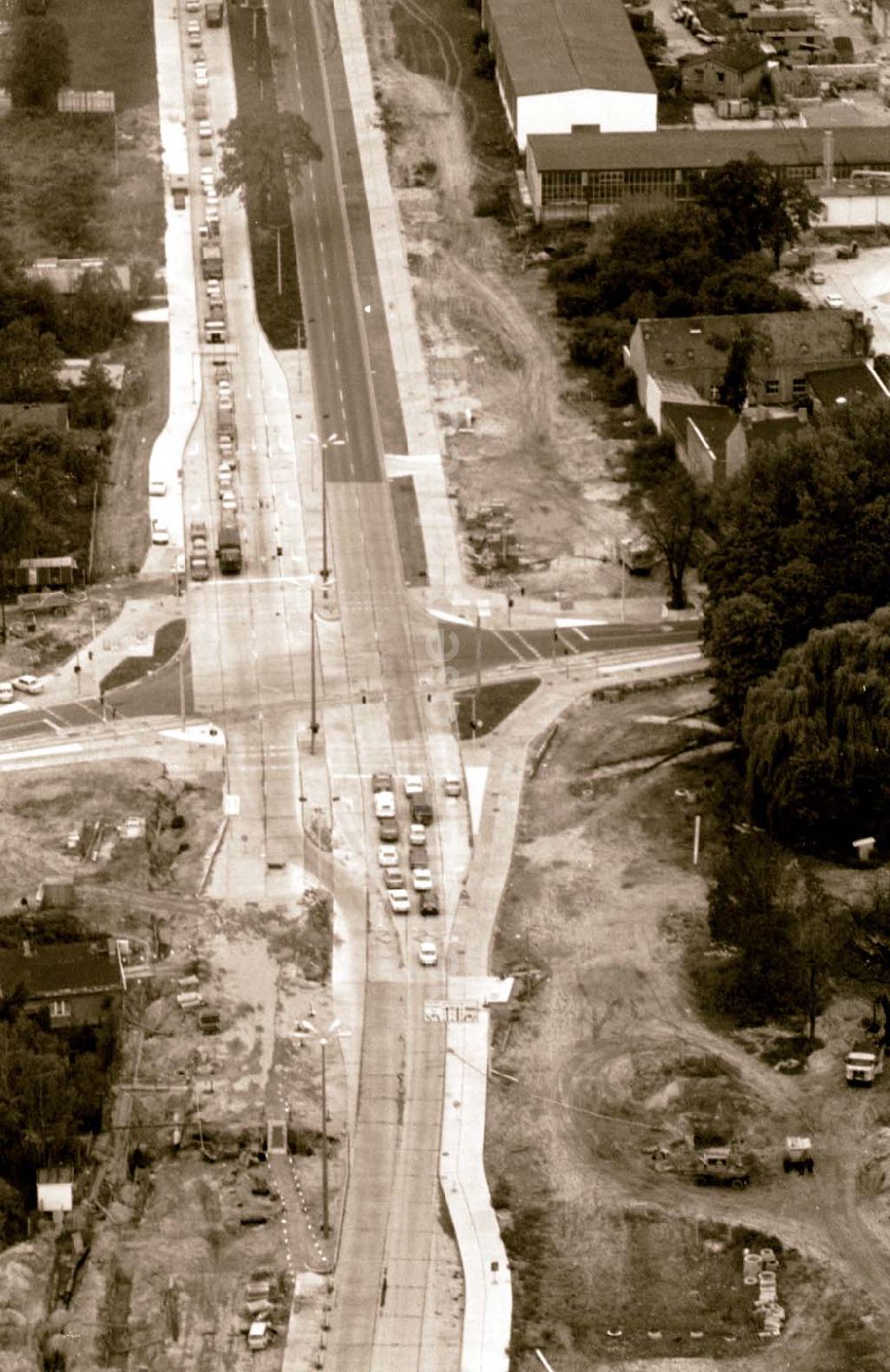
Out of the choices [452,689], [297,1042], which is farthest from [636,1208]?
[452,689]

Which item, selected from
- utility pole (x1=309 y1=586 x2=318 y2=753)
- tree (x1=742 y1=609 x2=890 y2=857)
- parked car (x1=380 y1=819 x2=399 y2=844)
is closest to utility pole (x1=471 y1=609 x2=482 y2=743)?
utility pole (x1=309 y1=586 x2=318 y2=753)

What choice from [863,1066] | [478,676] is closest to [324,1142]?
[863,1066]

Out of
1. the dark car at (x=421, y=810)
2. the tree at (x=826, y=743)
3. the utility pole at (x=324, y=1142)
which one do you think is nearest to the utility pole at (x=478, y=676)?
the dark car at (x=421, y=810)

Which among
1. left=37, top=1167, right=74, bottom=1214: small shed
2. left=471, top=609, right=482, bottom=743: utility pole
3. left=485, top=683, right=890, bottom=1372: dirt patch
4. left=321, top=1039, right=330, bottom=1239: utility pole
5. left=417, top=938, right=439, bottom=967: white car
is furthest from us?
left=471, top=609, right=482, bottom=743: utility pole

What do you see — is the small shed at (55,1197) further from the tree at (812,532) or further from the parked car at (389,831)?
the tree at (812,532)

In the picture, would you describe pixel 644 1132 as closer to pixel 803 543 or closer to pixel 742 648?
pixel 742 648

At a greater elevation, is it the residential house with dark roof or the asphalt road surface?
the residential house with dark roof

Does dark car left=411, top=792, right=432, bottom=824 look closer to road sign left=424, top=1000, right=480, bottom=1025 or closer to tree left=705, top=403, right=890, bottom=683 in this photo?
road sign left=424, top=1000, right=480, bottom=1025
